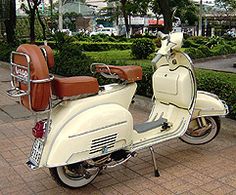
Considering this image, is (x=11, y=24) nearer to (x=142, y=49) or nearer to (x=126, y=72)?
(x=142, y=49)

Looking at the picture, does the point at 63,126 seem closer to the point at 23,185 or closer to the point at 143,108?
the point at 23,185

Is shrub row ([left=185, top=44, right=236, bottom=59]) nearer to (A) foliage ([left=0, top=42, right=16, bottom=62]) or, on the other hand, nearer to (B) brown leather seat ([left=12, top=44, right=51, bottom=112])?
(A) foliage ([left=0, top=42, right=16, bottom=62])

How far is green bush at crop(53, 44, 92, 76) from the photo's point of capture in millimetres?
7745

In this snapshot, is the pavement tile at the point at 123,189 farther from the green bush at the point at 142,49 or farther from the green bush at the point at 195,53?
the green bush at the point at 195,53

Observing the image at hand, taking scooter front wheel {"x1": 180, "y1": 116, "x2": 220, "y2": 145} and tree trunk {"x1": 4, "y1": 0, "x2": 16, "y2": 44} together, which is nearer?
scooter front wheel {"x1": 180, "y1": 116, "x2": 220, "y2": 145}

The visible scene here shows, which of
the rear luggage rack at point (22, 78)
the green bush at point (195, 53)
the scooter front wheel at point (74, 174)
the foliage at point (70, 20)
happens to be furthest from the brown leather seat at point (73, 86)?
the foliage at point (70, 20)

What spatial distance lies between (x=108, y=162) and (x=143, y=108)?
9.22 feet

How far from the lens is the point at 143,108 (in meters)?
5.92

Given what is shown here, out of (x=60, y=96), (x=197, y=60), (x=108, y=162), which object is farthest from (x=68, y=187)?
(x=197, y=60)

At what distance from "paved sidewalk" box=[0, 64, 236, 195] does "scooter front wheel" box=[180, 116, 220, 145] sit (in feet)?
0.34

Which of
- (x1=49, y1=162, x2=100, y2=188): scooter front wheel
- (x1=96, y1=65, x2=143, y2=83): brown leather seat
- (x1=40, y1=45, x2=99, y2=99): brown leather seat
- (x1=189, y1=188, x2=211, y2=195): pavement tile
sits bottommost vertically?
(x1=189, y1=188, x2=211, y2=195): pavement tile

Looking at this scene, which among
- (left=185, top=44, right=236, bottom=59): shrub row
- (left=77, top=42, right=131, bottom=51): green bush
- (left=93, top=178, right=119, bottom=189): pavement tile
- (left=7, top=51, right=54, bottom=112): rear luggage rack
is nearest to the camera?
(left=7, top=51, right=54, bottom=112): rear luggage rack

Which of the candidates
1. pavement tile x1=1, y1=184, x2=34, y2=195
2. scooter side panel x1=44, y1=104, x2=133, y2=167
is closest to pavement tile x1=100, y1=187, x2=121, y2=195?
scooter side panel x1=44, y1=104, x2=133, y2=167

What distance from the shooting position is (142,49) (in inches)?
512
